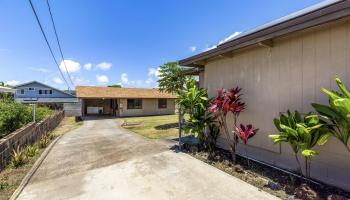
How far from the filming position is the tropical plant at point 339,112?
317 cm

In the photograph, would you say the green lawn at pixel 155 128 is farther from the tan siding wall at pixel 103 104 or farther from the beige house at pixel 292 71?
the tan siding wall at pixel 103 104

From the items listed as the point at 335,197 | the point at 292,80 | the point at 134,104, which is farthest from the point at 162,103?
the point at 335,197

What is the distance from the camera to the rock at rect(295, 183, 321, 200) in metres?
3.57

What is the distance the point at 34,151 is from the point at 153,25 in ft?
43.2

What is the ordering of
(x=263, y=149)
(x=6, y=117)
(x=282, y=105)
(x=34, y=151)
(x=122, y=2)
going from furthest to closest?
(x=122, y=2) < (x=6, y=117) < (x=34, y=151) < (x=263, y=149) < (x=282, y=105)

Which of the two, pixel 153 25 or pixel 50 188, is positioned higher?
pixel 153 25

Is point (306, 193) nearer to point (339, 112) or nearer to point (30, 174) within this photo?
point (339, 112)

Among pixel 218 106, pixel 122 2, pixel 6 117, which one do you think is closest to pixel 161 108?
pixel 122 2

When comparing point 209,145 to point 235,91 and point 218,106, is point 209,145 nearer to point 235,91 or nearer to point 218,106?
point 218,106

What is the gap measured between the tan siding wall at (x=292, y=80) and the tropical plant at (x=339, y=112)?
22.6 inches

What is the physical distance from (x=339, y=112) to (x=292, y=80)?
60.7 inches

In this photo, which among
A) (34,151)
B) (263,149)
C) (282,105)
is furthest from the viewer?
(34,151)

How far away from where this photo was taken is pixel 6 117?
27.4 feet

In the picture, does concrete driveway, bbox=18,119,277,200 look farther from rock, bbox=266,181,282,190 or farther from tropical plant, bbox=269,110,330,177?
tropical plant, bbox=269,110,330,177
